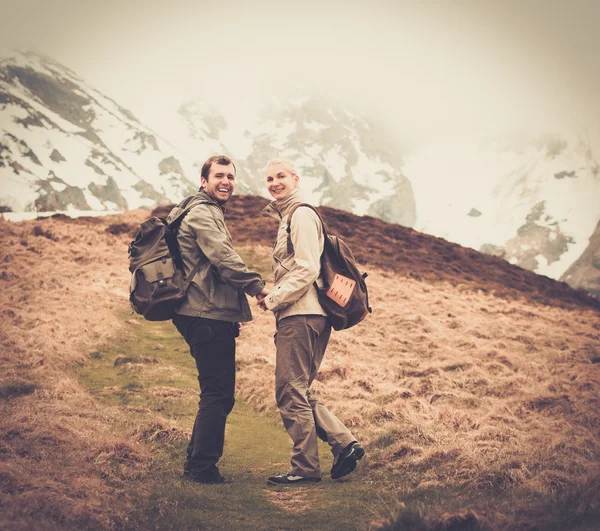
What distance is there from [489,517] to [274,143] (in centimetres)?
19347

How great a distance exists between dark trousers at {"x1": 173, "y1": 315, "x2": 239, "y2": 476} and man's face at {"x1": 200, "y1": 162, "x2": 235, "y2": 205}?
3.68ft

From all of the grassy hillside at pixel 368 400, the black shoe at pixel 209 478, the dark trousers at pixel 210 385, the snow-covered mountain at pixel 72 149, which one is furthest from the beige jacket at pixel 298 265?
the snow-covered mountain at pixel 72 149

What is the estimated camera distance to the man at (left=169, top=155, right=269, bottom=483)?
13.7ft

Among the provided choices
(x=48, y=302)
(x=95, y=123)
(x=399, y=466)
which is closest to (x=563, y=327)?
(x=399, y=466)

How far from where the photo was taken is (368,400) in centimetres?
768

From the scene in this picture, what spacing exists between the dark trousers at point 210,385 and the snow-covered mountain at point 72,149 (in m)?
68.0

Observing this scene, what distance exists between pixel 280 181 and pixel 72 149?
103966 millimetres

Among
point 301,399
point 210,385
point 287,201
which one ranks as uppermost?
point 287,201

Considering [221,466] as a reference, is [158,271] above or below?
above

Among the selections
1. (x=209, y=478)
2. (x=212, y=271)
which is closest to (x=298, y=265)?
(x=212, y=271)

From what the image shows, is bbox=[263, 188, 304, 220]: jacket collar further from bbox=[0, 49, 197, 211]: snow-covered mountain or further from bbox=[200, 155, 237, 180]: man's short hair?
bbox=[0, 49, 197, 211]: snow-covered mountain

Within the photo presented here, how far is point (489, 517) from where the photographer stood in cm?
264

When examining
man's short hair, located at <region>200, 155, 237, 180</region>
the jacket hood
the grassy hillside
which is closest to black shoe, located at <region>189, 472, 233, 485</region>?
the grassy hillside

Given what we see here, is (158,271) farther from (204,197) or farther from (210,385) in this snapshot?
(210,385)
